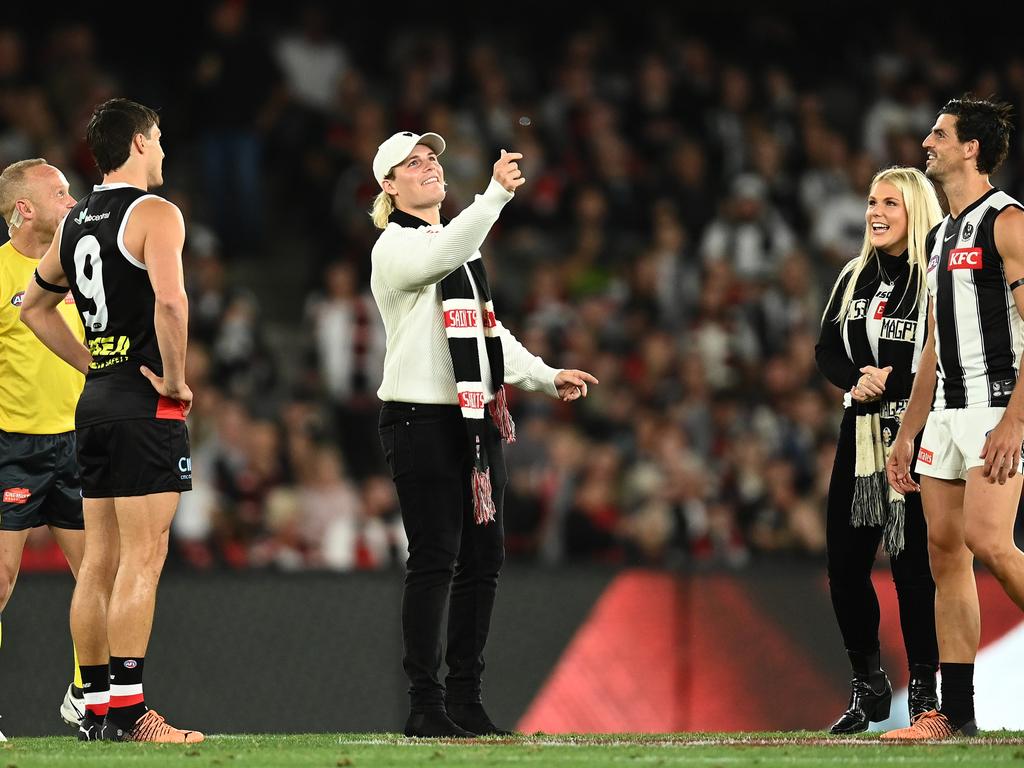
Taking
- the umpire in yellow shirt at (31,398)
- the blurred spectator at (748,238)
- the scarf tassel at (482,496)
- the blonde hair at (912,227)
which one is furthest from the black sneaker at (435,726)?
the blurred spectator at (748,238)

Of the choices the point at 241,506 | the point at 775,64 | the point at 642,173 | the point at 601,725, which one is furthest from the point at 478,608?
the point at 775,64

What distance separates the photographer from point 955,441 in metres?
6.20

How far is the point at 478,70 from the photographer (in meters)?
15.7

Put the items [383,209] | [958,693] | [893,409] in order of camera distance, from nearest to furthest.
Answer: [958,693], [383,209], [893,409]

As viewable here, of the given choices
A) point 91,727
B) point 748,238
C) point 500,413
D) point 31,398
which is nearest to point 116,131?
point 31,398

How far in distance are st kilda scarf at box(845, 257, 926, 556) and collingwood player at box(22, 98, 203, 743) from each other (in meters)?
2.69

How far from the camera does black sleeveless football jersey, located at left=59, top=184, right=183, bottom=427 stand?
638 centimetres

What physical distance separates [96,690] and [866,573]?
313 centimetres

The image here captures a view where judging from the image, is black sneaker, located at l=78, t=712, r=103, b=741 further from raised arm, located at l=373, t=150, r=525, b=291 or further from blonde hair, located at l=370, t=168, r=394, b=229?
blonde hair, located at l=370, t=168, r=394, b=229

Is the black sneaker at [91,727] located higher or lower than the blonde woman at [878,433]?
lower

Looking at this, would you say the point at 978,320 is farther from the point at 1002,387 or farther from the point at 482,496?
the point at 482,496

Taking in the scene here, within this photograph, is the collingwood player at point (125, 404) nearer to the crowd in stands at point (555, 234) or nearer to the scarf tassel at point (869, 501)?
the scarf tassel at point (869, 501)

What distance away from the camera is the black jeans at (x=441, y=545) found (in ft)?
20.8

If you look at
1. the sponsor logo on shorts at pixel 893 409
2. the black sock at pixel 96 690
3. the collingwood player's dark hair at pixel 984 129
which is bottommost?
the black sock at pixel 96 690
